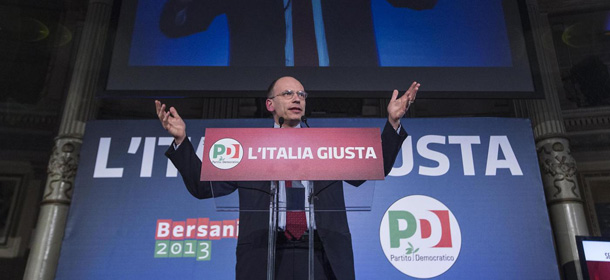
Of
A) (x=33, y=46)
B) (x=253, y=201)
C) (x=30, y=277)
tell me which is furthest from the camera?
(x=33, y=46)

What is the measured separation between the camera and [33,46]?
4949mm

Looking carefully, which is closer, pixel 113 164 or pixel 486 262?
pixel 486 262

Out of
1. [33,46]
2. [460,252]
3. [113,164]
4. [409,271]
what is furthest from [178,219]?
[33,46]

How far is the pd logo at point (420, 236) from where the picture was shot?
11.0ft

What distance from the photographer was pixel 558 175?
3.76 m

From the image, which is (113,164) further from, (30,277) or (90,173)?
(30,277)

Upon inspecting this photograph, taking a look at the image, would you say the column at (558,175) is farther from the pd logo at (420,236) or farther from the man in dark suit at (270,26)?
the man in dark suit at (270,26)

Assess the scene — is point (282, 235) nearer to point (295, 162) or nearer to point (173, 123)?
point (295, 162)

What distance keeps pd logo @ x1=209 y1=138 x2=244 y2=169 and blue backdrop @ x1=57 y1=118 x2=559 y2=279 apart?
7.01 feet

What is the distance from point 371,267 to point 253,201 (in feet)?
6.83

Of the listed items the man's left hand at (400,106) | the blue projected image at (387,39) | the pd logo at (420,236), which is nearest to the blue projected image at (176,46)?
the blue projected image at (387,39)

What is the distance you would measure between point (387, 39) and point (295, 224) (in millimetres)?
2436

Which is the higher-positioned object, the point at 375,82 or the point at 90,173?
the point at 375,82


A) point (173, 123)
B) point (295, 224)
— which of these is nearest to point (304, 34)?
point (173, 123)
